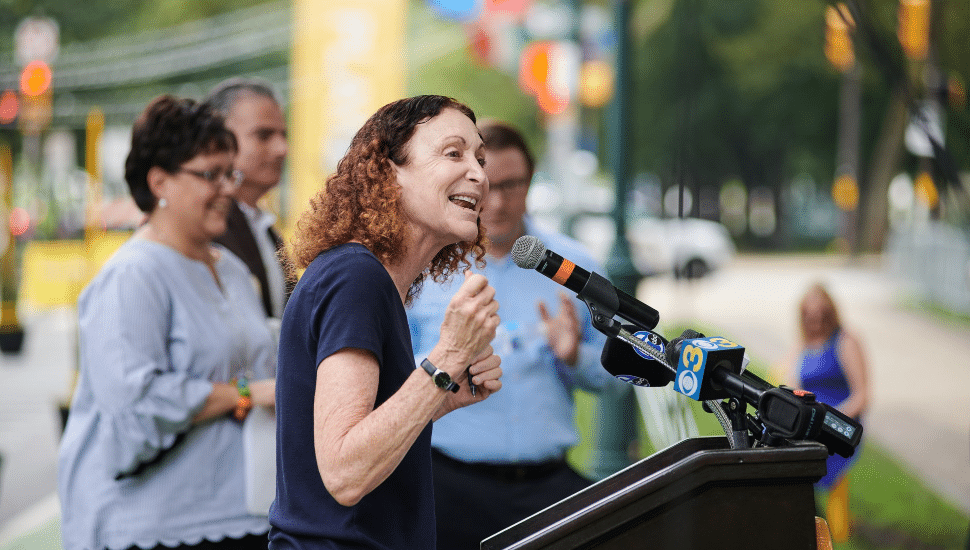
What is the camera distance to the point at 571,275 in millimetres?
1766

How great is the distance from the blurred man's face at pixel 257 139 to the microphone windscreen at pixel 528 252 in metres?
2.09

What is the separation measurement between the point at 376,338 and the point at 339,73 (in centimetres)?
1410

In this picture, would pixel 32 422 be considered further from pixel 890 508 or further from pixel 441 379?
pixel 441 379

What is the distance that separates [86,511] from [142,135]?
1090 mm

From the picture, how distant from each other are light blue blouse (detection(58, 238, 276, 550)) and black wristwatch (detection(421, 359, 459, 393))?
4.09 feet

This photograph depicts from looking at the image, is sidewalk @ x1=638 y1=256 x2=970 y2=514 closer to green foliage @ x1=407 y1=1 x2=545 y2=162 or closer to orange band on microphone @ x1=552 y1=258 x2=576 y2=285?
orange band on microphone @ x1=552 y1=258 x2=576 y2=285

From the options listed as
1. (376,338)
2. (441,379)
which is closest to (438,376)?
(441,379)

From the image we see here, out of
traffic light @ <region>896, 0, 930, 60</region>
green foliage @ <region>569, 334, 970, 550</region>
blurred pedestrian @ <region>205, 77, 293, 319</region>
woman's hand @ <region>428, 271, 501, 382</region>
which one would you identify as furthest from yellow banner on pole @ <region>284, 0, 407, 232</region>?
woman's hand @ <region>428, 271, 501, 382</region>

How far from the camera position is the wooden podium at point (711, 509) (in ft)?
5.14

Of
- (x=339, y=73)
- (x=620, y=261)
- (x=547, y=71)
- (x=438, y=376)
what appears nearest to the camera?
(x=438, y=376)

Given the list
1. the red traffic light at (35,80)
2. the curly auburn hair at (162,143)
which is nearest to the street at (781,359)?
the curly auburn hair at (162,143)

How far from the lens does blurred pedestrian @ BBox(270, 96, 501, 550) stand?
1.69 metres

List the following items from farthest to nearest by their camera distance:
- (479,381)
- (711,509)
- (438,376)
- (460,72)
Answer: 1. (460,72)
2. (479,381)
3. (438,376)
4. (711,509)

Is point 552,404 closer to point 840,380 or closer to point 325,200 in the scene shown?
point 325,200
